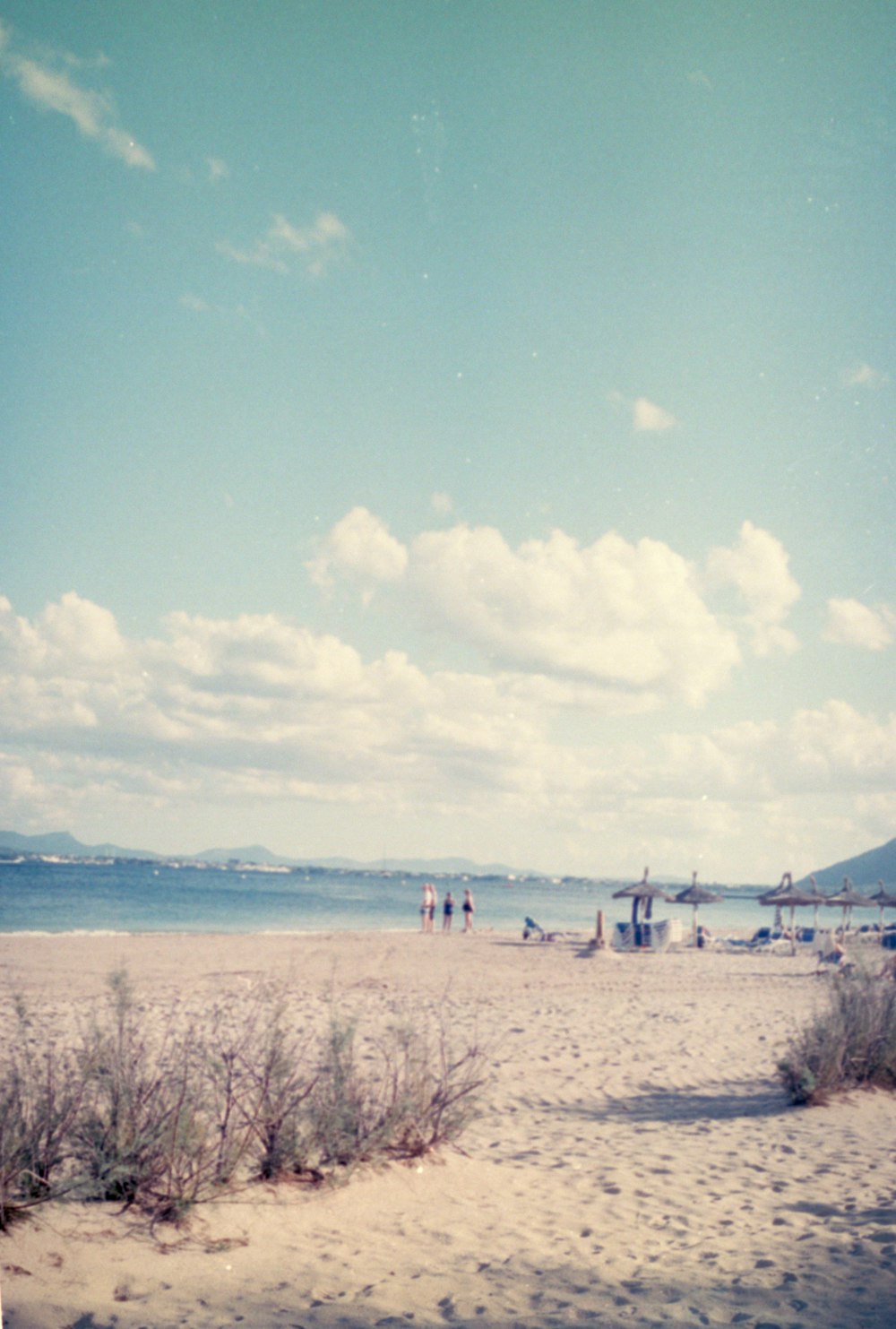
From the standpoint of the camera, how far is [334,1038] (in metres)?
4.91

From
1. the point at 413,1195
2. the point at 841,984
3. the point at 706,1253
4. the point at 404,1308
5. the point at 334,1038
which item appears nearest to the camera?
the point at 404,1308

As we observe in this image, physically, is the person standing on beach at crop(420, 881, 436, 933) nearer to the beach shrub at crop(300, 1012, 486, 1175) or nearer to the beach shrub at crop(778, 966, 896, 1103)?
the beach shrub at crop(778, 966, 896, 1103)

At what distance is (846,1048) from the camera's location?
7074 millimetres

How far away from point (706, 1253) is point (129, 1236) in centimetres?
253

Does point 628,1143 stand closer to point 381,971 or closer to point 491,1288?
point 491,1288

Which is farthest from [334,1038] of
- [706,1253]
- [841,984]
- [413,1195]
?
[841,984]

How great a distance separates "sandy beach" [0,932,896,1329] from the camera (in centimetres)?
326

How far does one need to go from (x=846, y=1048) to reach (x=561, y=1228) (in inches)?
153

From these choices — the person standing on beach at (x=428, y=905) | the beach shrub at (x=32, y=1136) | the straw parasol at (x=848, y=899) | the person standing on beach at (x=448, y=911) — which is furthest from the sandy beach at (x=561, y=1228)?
the straw parasol at (x=848, y=899)

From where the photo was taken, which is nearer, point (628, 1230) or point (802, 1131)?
point (628, 1230)

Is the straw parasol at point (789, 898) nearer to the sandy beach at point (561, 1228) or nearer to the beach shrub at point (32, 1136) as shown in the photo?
the sandy beach at point (561, 1228)

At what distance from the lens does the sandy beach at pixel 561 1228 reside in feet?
10.7

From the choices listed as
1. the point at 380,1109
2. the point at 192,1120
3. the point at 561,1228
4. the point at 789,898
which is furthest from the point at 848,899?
the point at 192,1120

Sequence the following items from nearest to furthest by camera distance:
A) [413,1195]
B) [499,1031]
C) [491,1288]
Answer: [491,1288], [413,1195], [499,1031]
